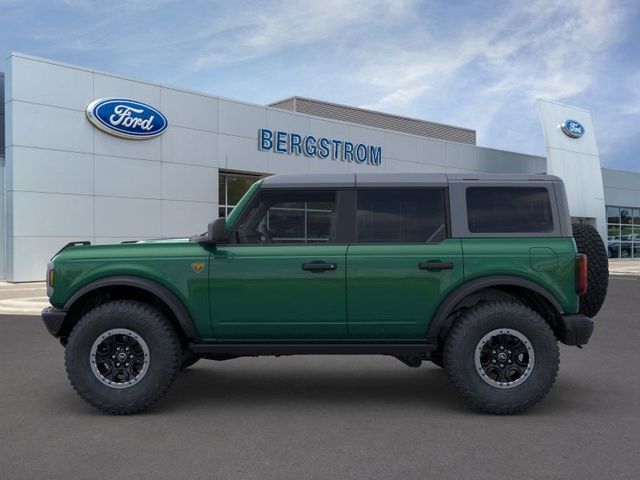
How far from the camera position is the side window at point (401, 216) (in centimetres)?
515

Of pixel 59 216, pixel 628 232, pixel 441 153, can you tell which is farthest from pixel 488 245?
pixel 628 232

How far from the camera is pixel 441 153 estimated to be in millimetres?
32312

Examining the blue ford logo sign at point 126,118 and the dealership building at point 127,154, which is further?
the blue ford logo sign at point 126,118

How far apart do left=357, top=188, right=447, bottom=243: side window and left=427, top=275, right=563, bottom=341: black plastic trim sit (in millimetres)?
458

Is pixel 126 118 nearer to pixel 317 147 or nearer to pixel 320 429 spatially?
pixel 317 147

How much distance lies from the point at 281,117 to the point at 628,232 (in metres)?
30.0

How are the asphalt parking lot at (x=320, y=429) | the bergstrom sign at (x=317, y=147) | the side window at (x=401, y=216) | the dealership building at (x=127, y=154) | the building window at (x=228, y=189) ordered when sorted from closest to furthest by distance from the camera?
1. the asphalt parking lot at (x=320, y=429)
2. the side window at (x=401, y=216)
3. the dealership building at (x=127, y=154)
4. the building window at (x=228, y=189)
5. the bergstrom sign at (x=317, y=147)

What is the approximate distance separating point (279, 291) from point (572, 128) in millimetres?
32192

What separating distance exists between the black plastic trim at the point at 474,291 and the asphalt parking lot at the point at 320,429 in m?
0.74

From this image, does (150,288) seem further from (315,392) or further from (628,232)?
(628,232)

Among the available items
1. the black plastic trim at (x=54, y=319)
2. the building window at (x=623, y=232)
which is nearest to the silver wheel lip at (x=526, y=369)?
the black plastic trim at (x=54, y=319)

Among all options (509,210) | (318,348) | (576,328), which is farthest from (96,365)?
(576,328)

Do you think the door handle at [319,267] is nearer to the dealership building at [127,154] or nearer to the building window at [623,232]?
the dealership building at [127,154]

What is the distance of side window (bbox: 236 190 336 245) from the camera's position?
515 centimetres
